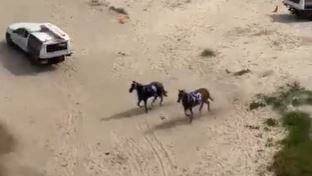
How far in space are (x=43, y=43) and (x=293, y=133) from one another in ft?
41.7

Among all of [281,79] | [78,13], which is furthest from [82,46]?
[281,79]

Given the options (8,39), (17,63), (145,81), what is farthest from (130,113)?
(8,39)

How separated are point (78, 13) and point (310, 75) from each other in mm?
15925

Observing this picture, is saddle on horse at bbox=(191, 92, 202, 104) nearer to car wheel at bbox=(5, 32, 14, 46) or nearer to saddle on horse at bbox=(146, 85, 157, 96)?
saddle on horse at bbox=(146, 85, 157, 96)

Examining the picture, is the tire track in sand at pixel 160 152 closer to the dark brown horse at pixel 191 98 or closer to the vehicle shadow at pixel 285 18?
the dark brown horse at pixel 191 98

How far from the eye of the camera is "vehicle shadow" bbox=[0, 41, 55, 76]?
33469 mm

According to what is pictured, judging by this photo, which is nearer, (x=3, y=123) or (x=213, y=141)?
(x=213, y=141)

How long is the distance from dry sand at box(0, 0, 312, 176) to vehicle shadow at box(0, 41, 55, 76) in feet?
0.30

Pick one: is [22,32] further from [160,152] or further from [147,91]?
[160,152]

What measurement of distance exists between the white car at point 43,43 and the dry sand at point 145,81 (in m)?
0.66

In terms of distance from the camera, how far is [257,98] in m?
29.3

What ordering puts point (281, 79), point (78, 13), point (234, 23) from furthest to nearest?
point (78, 13)
point (234, 23)
point (281, 79)

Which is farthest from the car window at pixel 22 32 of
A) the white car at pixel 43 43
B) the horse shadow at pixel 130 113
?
the horse shadow at pixel 130 113

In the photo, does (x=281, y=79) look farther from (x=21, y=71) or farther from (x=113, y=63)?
(x=21, y=71)
